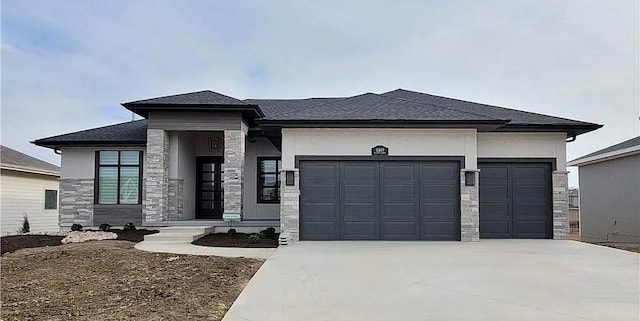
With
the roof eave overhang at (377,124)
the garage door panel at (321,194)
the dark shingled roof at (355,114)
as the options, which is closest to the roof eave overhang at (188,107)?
the dark shingled roof at (355,114)

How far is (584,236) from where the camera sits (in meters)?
20.9

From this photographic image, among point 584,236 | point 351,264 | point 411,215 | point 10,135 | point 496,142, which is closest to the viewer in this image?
point 351,264

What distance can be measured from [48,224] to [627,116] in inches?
1003

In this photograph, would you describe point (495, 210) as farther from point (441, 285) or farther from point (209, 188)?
point (209, 188)

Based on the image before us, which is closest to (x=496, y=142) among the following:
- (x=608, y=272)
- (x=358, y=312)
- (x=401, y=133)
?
(x=401, y=133)

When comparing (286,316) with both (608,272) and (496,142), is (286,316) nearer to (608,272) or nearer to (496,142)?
(608,272)

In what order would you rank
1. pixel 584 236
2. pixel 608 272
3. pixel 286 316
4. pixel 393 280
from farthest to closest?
pixel 584 236 → pixel 608 272 → pixel 393 280 → pixel 286 316

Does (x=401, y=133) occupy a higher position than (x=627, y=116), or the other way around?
(x=627, y=116)

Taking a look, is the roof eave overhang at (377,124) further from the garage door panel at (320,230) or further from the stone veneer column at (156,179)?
the stone veneer column at (156,179)

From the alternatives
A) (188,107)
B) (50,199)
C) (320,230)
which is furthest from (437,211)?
(50,199)

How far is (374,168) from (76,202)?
10.1 m

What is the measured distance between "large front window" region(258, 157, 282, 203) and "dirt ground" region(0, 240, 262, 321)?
664 centimetres

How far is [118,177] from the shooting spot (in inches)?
608

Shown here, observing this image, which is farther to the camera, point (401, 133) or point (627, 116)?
point (627, 116)
